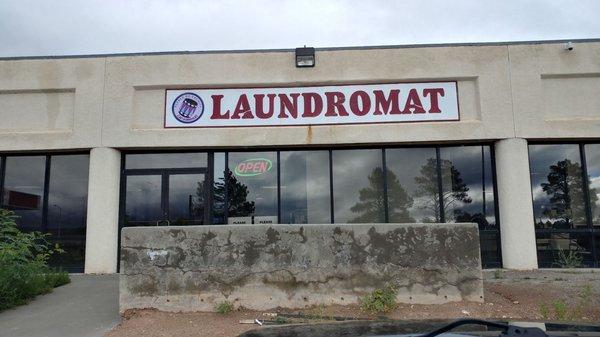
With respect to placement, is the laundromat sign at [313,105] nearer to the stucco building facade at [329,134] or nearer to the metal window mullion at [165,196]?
the stucco building facade at [329,134]

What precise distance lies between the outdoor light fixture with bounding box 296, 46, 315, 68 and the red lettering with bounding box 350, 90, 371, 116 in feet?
4.50

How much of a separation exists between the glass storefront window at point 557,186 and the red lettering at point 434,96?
267cm

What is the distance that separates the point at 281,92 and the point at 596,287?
8.19 meters

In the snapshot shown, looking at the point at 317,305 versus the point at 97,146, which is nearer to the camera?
the point at 317,305

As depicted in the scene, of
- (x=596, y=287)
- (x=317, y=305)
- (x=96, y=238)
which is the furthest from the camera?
(x=96, y=238)

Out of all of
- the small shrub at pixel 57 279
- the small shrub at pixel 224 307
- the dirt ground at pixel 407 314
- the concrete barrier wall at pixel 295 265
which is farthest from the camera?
the small shrub at pixel 57 279

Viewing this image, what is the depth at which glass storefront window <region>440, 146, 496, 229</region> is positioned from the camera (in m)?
13.6

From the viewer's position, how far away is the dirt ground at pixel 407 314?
288 inches

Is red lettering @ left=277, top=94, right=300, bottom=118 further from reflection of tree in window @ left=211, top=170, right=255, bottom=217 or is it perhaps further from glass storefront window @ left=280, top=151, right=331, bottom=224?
reflection of tree in window @ left=211, top=170, right=255, bottom=217

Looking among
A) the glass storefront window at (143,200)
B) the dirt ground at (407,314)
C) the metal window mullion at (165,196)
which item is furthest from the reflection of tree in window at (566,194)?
the glass storefront window at (143,200)

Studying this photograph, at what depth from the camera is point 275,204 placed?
13.7m

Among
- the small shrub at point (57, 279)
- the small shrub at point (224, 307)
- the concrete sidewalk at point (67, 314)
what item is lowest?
the concrete sidewalk at point (67, 314)

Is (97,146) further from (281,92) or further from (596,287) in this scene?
(596,287)

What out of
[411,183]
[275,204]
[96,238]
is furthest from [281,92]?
[96,238]
